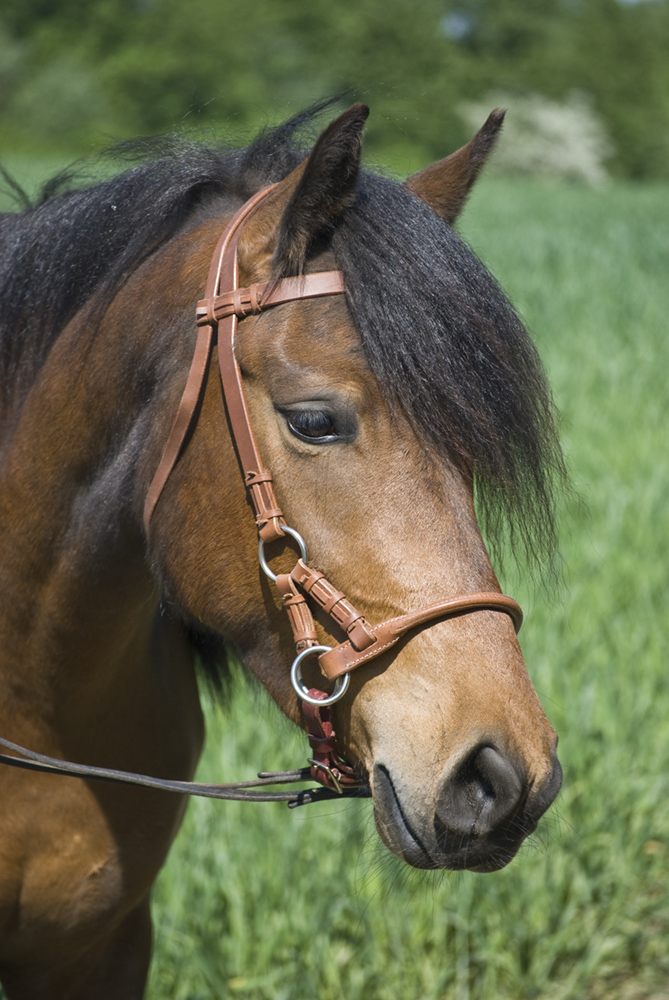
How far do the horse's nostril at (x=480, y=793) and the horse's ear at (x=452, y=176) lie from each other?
1.03 meters

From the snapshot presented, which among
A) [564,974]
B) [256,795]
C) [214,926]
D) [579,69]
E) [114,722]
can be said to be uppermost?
[579,69]

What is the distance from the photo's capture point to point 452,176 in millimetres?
1701

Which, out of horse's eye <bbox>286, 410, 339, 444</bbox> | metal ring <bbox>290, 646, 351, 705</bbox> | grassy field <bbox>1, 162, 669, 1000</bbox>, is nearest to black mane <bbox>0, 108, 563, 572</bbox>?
horse's eye <bbox>286, 410, 339, 444</bbox>

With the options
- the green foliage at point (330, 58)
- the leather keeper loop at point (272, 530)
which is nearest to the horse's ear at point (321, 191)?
the leather keeper loop at point (272, 530)

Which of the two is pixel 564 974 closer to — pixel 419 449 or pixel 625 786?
pixel 625 786

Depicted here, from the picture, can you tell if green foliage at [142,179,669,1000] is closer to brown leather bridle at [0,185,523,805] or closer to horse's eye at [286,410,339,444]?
brown leather bridle at [0,185,523,805]

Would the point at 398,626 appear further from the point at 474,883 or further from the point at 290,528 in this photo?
the point at 474,883

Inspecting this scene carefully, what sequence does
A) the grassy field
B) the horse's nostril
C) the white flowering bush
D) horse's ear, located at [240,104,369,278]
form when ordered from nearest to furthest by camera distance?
the horse's nostril < horse's ear, located at [240,104,369,278] < the grassy field < the white flowering bush

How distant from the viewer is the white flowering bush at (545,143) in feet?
170

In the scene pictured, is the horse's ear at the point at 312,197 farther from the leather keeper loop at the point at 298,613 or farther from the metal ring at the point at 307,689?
the metal ring at the point at 307,689

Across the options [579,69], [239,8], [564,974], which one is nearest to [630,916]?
[564,974]

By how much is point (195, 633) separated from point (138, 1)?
199 ft

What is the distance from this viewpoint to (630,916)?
129 inches

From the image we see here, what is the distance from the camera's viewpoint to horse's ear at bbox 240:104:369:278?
4.42 feet
